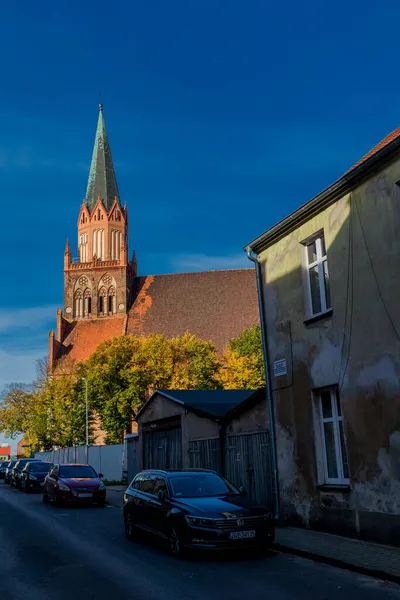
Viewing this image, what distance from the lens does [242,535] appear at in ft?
32.8

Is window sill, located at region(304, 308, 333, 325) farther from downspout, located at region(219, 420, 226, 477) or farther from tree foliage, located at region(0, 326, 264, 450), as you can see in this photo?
tree foliage, located at region(0, 326, 264, 450)

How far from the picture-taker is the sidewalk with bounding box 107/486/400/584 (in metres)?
8.54

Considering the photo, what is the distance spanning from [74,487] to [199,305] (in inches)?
1912

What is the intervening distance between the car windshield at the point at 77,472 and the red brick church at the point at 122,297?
139 feet

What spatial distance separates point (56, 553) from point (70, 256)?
210 feet

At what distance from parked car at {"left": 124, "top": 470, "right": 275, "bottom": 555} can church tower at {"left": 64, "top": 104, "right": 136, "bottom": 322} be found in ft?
188

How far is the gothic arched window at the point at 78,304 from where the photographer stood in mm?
70375

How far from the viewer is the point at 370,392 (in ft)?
36.9

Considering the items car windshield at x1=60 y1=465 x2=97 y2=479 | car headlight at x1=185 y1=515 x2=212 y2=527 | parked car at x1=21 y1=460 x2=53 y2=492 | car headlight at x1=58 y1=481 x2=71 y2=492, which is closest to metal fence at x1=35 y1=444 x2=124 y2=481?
parked car at x1=21 y1=460 x2=53 y2=492

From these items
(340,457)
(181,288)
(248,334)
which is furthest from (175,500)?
(181,288)

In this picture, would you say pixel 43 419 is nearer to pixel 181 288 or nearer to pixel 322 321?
pixel 181 288

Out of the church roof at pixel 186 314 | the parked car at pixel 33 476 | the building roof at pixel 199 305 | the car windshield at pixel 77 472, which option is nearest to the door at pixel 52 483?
the car windshield at pixel 77 472

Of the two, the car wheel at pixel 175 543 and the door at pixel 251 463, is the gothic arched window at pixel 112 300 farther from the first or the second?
the car wheel at pixel 175 543

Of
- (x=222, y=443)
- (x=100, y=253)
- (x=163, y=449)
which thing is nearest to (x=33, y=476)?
(x=163, y=449)
